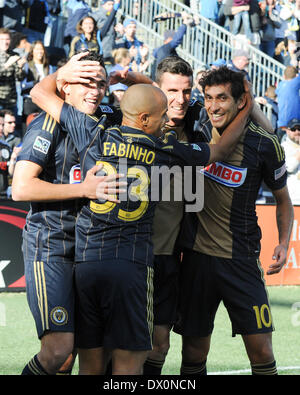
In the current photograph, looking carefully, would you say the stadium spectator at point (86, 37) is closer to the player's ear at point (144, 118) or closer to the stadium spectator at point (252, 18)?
the stadium spectator at point (252, 18)

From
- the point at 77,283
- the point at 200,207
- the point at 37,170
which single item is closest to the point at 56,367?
the point at 77,283

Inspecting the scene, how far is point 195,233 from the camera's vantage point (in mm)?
4805

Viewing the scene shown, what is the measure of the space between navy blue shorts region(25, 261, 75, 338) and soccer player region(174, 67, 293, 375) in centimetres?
106

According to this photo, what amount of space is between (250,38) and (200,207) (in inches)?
518

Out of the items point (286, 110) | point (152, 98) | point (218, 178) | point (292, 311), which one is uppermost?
point (152, 98)

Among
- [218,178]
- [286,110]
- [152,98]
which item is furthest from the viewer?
[286,110]

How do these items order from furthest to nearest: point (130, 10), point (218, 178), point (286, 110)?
1. point (130, 10)
2. point (286, 110)
3. point (218, 178)

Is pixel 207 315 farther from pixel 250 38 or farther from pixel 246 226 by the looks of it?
pixel 250 38

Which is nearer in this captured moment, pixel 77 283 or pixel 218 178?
pixel 77 283

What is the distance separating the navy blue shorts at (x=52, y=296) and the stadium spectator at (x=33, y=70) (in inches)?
332

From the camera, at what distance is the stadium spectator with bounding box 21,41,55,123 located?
12180mm

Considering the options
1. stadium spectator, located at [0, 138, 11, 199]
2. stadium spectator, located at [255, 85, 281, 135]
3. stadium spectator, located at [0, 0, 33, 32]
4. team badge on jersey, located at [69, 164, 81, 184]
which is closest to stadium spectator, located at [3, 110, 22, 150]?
stadium spectator, located at [0, 138, 11, 199]

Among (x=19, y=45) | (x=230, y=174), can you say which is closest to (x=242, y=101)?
(x=230, y=174)

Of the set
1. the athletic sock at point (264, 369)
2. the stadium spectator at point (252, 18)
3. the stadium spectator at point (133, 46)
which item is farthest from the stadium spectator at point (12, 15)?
the athletic sock at point (264, 369)
